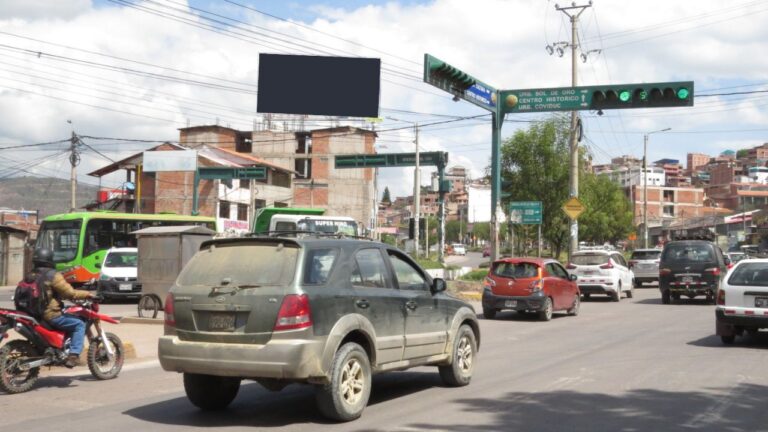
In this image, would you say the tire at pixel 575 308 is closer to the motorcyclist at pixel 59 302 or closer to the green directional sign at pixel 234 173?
the motorcyclist at pixel 59 302

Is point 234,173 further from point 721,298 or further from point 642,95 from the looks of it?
point 721,298

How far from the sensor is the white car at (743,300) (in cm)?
1348

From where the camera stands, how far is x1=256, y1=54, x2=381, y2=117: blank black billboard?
37812mm

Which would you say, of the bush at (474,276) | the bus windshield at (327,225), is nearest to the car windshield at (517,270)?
the bus windshield at (327,225)

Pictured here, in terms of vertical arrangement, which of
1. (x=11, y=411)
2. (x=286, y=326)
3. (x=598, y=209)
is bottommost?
(x=11, y=411)

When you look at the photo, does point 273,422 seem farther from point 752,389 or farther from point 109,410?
point 752,389

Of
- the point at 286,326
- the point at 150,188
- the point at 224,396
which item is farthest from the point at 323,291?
the point at 150,188

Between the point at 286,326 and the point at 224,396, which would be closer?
the point at 286,326

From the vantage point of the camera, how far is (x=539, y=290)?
19.9 meters

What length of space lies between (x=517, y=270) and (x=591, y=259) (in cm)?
836

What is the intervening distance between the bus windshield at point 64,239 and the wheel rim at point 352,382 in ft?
82.0

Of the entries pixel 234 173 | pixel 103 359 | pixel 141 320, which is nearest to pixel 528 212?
pixel 141 320

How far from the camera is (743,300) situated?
13.6m

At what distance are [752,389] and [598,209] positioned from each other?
4762cm
